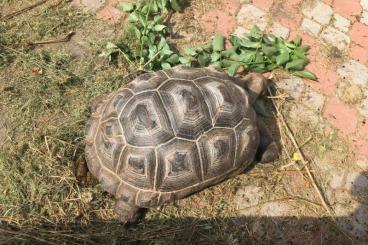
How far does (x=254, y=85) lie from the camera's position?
12.7ft

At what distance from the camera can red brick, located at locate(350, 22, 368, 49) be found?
14.6 feet

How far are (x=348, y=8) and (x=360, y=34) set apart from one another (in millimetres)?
364

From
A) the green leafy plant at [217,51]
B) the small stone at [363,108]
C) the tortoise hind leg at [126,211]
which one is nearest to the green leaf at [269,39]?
the green leafy plant at [217,51]

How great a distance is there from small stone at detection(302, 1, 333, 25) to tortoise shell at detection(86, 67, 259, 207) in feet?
5.81

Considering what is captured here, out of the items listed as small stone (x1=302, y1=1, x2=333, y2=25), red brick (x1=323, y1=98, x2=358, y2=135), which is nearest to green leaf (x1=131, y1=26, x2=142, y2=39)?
small stone (x1=302, y1=1, x2=333, y2=25)

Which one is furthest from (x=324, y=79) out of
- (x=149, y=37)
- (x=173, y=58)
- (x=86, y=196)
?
(x=86, y=196)

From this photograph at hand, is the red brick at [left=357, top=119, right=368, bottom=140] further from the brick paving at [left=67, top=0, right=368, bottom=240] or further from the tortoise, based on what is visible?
the tortoise

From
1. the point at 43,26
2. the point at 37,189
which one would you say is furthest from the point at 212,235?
the point at 43,26

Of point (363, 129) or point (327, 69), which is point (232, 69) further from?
point (363, 129)

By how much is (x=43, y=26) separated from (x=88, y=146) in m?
1.64

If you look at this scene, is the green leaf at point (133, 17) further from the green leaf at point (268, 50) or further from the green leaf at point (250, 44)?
the green leaf at point (268, 50)

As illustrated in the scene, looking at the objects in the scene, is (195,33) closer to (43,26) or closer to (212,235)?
(43,26)

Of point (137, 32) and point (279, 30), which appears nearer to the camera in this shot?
point (137, 32)

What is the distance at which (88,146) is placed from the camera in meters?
3.42
